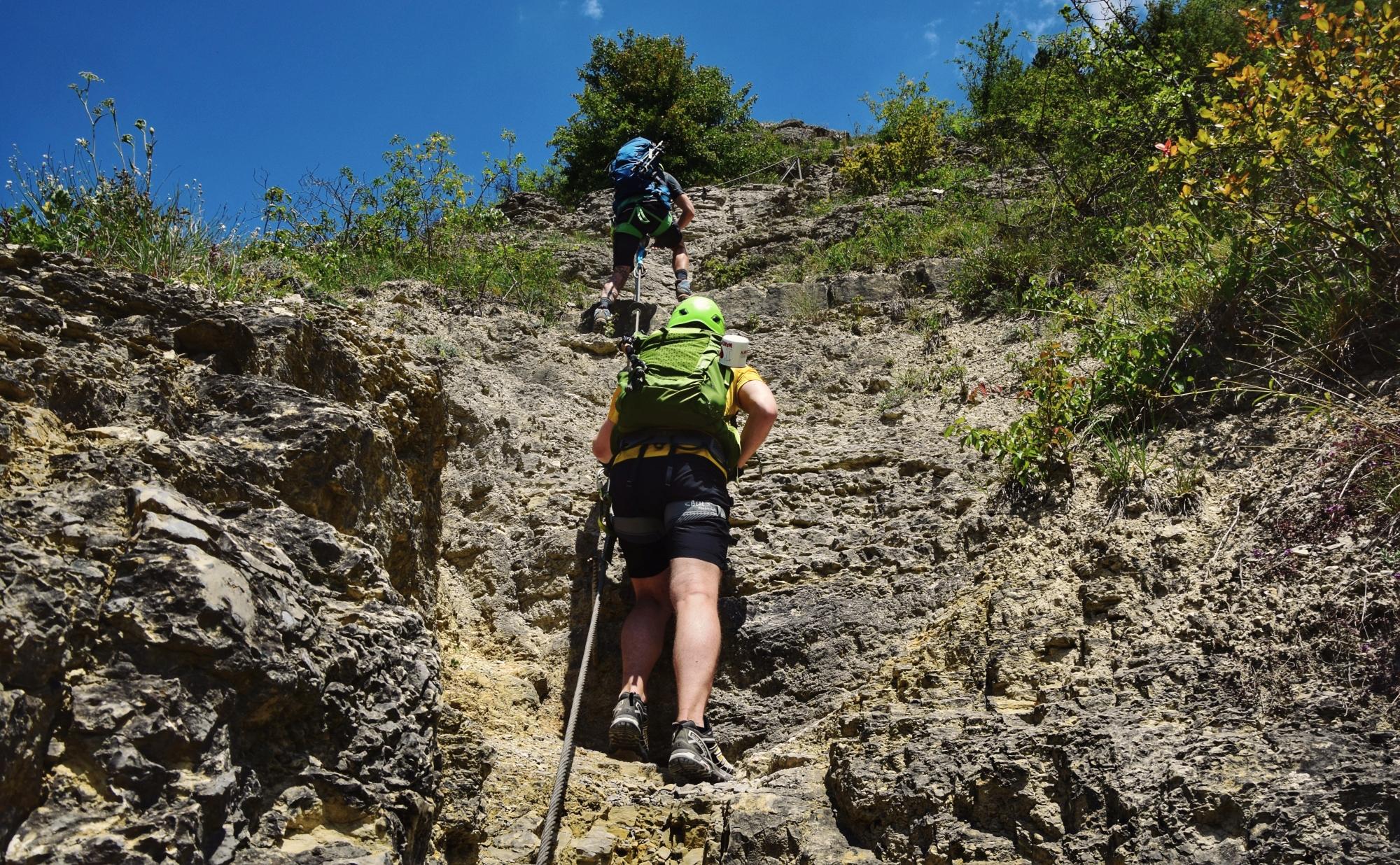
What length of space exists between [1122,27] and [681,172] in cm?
698

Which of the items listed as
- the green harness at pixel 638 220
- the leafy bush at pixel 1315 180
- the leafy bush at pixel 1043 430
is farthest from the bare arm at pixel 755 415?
the green harness at pixel 638 220

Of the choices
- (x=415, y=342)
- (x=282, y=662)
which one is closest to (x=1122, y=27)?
(x=415, y=342)

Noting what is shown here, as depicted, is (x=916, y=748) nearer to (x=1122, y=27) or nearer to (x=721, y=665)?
(x=721, y=665)

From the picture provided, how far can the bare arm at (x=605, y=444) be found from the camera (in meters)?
5.29

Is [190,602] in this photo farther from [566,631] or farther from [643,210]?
[643,210]

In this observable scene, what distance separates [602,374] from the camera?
23.1 feet

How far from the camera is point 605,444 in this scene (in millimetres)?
5348

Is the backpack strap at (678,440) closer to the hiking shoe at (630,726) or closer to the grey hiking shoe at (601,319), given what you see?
the hiking shoe at (630,726)

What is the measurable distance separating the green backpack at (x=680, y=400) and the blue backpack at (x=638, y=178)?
12.0 ft

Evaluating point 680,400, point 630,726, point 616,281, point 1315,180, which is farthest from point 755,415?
point 616,281

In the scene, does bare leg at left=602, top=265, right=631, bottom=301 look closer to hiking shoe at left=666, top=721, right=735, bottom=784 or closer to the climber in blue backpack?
the climber in blue backpack

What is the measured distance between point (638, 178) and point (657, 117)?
283 inches

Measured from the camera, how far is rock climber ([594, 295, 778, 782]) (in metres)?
4.41

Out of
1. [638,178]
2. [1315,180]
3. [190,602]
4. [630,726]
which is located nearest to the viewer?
[190,602]
